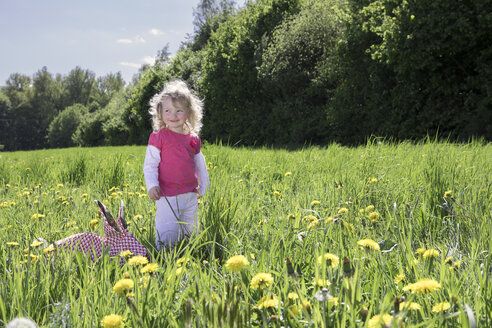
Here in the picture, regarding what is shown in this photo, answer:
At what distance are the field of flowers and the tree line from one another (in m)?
6.20

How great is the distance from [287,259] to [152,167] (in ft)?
6.35

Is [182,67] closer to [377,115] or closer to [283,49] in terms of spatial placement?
[283,49]

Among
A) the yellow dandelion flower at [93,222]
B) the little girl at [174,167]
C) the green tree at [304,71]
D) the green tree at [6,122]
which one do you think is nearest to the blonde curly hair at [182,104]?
the little girl at [174,167]

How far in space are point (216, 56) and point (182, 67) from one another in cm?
744

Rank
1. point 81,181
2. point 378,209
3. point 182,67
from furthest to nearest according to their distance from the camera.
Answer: point 182,67, point 81,181, point 378,209

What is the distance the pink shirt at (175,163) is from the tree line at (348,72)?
8.79 metres

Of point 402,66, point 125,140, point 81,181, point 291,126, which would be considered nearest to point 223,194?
point 81,181

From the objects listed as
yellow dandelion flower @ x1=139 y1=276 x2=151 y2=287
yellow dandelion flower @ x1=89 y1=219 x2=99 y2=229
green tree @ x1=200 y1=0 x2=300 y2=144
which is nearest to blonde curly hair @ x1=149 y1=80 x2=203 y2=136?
yellow dandelion flower @ x1=89 y1=219 x2=99 y2=229

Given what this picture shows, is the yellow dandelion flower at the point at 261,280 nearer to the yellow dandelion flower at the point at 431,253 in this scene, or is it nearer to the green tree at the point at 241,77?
the yellow dandelion flower at the point at 431,253

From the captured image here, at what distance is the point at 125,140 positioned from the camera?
3244 centimetres

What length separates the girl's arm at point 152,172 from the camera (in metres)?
2.66

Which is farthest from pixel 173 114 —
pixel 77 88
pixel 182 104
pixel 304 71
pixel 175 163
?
pixel 77 88

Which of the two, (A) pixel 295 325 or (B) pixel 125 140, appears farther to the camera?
(B) pixel 125 140

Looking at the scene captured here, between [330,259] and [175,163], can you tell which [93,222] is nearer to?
[175,163]
